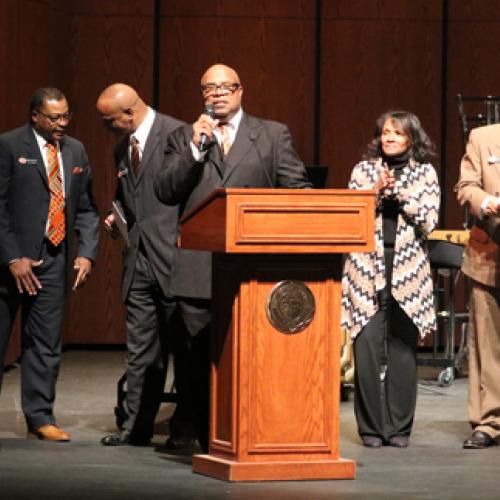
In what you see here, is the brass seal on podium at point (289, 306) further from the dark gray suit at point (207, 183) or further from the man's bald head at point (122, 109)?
the man's bald head at point (122, 109)

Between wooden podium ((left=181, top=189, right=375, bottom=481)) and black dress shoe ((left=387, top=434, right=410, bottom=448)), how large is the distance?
0.94 m

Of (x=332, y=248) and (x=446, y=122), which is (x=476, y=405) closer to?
(x=332, y=248)

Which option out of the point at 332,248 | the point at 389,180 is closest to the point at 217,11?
the point at 389,180

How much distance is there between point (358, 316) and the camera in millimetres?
5746

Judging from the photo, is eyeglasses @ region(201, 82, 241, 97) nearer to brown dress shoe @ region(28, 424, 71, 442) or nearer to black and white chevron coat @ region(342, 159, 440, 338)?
black and white chevron coat @ region(342, 159, 440, 338)

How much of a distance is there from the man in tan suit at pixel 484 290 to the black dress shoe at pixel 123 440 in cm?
135

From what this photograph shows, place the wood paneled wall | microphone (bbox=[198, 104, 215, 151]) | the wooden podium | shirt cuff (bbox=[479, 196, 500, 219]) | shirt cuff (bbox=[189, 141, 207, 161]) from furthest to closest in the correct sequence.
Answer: the wood paneled wall < shirt cuff (bbox=[479, 196, 500, 219]) < shirt cuff (bbox=[189, 141, 207, 161]) < microphone (bbox=[198, 104, 215, 151]) < the wooden podium

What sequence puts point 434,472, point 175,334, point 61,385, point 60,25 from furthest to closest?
1. point 60,25
2. point 61,385
3. point 175,334
4. point 434,472

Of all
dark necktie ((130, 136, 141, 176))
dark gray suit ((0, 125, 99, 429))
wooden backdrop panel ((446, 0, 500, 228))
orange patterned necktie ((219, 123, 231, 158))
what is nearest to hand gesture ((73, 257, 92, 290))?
dark gray suit ((0, 125, 99, 429))

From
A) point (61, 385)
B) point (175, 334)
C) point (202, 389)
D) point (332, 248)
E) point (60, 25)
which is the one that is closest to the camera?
point (332, 248)

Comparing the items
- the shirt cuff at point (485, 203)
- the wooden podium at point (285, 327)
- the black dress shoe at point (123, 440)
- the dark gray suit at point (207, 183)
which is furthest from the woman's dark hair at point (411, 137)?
the black dress shoe at point (123, 440)

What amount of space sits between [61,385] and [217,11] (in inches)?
128

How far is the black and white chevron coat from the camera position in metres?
5.74

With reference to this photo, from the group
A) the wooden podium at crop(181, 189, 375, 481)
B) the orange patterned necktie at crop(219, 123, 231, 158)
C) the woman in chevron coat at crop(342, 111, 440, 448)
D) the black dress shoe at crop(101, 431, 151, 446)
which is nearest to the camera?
the wooden podium at crop(181, 189, 375, 481)
